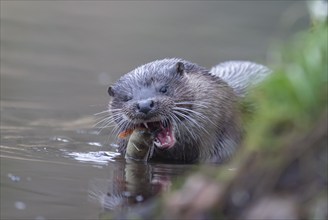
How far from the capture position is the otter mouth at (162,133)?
5918 mm

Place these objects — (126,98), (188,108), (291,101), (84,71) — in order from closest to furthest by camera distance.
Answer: (291,101) < (126,98) < (188,108) < (84,71)

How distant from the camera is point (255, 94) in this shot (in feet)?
12.8

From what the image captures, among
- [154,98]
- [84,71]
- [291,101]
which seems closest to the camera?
[291,101]

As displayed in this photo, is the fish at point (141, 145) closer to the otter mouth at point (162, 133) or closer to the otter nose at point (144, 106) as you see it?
the otter mouth at point (162, 133)

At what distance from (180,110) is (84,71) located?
3.86 meters

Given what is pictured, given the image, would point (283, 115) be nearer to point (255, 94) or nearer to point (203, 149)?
point (255, 94)

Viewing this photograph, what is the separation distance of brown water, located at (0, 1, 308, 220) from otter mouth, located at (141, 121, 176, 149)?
144mm

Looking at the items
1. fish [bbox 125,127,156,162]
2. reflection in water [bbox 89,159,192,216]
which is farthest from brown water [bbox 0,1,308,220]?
fish [bbox 125,127,156,162]

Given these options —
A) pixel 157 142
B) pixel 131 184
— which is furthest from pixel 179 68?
pixel 131 184

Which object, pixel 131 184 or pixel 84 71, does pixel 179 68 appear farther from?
pixel 84 71

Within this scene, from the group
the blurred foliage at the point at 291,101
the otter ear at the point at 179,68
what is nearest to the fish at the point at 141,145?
the otter ear at the point at 179,68

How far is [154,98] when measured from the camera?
5.88 m

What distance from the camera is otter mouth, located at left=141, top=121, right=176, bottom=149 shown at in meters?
5.92

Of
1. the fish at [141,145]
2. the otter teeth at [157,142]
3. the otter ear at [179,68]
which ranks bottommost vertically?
the otter teeth at [157,142]
